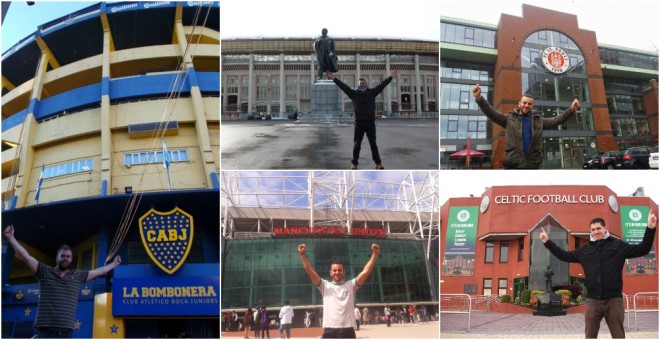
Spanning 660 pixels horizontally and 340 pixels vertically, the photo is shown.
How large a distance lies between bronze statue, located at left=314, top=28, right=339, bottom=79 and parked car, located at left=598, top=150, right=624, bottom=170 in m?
4.04

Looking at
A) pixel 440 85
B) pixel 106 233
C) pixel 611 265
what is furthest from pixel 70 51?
pixel 611 265

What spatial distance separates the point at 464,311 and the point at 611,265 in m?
2.04

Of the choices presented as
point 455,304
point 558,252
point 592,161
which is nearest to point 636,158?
point 592,161

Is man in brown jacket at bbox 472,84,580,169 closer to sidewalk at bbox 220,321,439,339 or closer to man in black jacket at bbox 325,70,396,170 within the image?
man in black jacket at bbox 325,70,396,170

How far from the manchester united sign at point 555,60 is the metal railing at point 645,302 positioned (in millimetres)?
3302

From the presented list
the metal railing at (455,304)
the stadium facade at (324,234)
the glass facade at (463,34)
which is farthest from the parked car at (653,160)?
the metal railing at (455,304)

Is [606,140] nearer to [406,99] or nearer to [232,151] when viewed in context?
[406,99]

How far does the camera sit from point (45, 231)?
25.0ft

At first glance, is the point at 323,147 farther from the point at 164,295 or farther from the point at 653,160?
the point at 653,160

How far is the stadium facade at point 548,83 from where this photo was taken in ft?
24.1

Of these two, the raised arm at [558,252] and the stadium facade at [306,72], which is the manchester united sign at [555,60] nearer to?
the stadium facade at [306,72]

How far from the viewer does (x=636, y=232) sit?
6.84 metres

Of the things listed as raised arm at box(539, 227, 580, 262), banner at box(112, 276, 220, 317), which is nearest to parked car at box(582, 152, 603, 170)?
raised arm at box(539, 227, 580, 262)

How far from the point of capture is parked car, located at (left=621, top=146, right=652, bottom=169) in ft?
23.0
